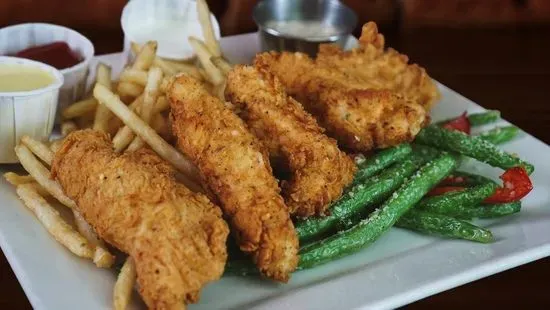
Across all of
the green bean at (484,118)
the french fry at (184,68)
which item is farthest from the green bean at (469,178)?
the french fry at (184,68)

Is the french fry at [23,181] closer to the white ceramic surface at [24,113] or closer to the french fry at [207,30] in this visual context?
the white ceramic surface at [24,113]

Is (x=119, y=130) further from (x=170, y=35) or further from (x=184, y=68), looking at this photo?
(x=170, y=35)

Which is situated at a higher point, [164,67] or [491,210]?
[164,67]

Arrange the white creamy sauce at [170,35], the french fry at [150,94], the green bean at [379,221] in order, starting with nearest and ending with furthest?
the green bean at [379,221], the french fry at [150,94], the white creamy sauce at [170,35]

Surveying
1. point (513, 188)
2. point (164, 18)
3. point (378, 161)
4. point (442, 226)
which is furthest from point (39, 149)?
point (513, 188)

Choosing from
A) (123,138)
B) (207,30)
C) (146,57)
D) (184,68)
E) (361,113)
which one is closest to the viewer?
(123,138)
